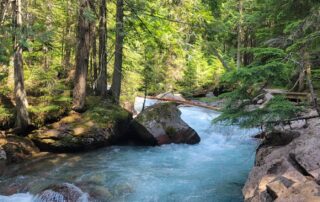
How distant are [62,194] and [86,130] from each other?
156 inches

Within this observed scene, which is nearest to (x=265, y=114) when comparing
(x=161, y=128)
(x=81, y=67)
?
(x=161, y=128)

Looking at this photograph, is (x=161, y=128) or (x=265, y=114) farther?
(x=161, y=128)

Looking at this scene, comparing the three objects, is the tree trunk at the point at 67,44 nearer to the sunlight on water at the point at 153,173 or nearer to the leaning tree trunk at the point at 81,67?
the leaning tree trunk at the point at 81,67


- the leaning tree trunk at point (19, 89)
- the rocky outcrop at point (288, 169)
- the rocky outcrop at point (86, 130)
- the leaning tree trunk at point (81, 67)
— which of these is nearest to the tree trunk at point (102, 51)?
the leaning tree trunk at point (81, 67)

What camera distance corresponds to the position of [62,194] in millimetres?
6164

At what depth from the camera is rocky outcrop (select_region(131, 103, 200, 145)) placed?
1111 cm

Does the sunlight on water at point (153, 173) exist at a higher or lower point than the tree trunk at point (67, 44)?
lower

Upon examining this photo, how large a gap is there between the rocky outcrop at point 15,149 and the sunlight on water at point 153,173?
679mm

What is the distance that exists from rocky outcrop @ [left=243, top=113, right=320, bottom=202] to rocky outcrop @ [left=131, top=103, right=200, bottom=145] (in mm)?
4672

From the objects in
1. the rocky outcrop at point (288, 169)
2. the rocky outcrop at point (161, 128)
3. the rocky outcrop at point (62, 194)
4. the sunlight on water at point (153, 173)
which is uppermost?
the rocky outcrop at point (288, 169)

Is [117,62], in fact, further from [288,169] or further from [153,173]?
[288,169]

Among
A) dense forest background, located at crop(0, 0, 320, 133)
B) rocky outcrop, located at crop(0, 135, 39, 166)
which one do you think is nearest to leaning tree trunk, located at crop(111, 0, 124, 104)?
dense forest background, located at crop(0, 0, 320, 133)

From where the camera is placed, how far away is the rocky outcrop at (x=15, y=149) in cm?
855

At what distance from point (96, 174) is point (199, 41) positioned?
697 cm
